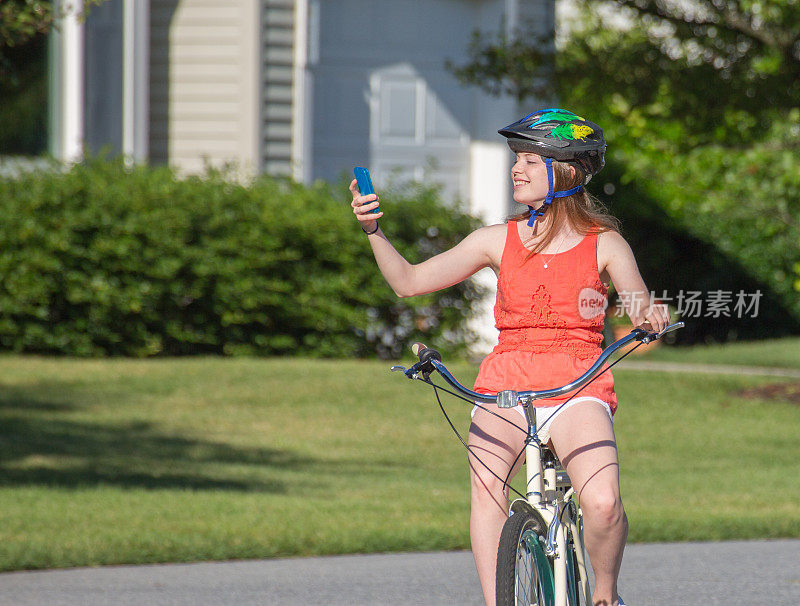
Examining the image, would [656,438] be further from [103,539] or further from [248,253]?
[103,539]

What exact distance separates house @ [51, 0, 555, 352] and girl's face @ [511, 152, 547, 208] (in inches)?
394

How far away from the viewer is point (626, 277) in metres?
4.01

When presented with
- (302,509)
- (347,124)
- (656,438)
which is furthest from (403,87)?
(302,509)

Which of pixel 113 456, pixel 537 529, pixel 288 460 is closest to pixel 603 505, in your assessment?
pixel 537 529

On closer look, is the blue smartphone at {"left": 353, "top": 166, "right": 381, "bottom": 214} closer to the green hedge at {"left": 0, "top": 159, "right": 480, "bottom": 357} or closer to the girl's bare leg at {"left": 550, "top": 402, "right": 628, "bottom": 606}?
the girl's bare leg at {"left": 550, "top": 402, "right": 628, "bottom": 606}

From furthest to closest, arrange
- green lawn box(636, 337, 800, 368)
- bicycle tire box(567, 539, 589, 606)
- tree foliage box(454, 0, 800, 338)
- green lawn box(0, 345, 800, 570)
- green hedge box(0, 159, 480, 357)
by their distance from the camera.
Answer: green lawn box(636, 337, 800, 368) < green hedge box(0, 159, 480, 357) < tree foliage box(454, 0, 800, 338) < green lawn box(0, 345, 800, 570) < bicycle tire box(567, 539, 589, 606)

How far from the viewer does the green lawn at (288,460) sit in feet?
22.7

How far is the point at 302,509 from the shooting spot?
7.66m

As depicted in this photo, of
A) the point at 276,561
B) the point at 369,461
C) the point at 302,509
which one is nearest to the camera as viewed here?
the point at 276,561

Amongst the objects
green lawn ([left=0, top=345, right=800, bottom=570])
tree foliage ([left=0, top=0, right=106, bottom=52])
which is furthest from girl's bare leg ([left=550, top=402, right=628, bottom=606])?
tree foliage ([left=0, top=0, right=106, bottom=52])

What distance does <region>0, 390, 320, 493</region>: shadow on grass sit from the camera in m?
8.76

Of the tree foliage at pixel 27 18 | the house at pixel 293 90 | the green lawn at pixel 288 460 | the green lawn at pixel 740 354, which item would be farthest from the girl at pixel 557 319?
the green lawn at pixel 740 354

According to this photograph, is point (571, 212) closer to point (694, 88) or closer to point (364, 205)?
point (364, 205)

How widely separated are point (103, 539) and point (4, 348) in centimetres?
705
